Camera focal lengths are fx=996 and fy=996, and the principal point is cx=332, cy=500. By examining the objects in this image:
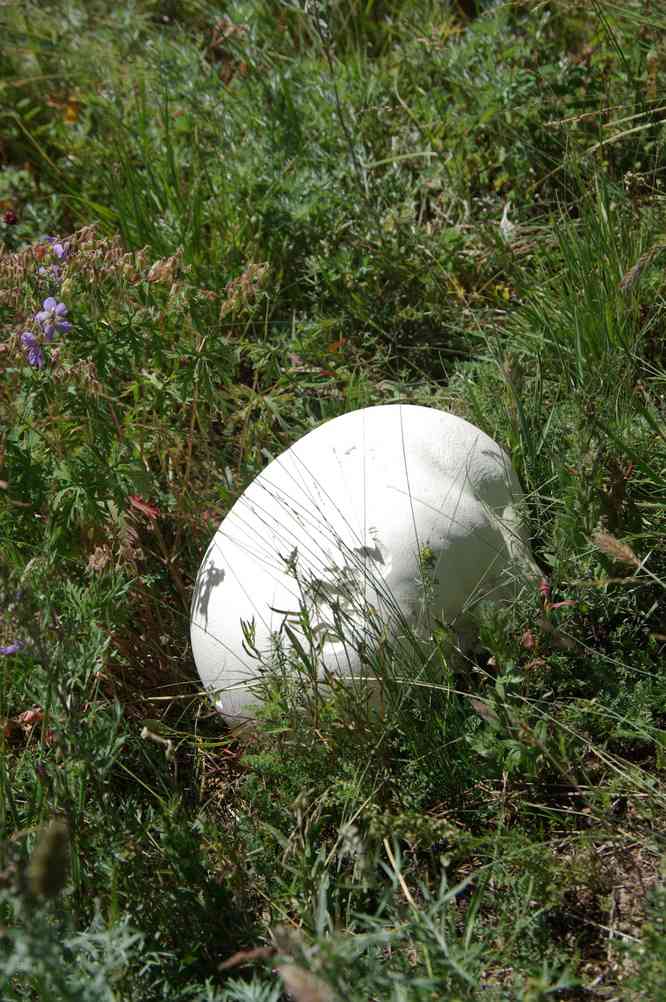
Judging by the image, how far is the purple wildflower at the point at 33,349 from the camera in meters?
2.25

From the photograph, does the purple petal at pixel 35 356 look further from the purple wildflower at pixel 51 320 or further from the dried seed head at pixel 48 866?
the dried seed head at pixel 48 866

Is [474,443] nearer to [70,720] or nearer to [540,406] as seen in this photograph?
[540,406]

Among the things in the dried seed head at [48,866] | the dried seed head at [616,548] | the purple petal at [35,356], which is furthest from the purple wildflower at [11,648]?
the dried seed head at [616,548]

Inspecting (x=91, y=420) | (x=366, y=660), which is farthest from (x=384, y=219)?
(x=366, y=660)

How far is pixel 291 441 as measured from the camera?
10.3 feet

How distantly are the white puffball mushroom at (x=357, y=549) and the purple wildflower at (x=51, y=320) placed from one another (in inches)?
23.9

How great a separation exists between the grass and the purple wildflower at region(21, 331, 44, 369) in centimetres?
6

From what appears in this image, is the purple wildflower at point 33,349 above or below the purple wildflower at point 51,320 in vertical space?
below

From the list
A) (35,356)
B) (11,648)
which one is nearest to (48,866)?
(11,648)

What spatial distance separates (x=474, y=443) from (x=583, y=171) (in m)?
1.40

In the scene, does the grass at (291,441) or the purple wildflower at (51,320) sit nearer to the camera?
the grass at (291,441)

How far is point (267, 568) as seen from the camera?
2363mm

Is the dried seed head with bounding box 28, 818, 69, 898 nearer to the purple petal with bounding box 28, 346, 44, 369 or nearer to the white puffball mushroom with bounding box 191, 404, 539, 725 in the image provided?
the white puffball mushroom with bounding box 191, 404, 539, 725

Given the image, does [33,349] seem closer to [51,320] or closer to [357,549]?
[51,320]
